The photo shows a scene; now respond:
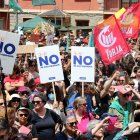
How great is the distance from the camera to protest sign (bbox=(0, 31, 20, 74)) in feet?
27.8

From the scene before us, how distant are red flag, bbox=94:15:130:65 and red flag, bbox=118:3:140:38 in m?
4.85

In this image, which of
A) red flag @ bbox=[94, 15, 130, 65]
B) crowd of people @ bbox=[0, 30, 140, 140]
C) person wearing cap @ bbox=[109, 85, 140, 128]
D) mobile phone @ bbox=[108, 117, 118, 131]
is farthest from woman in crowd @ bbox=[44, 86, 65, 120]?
red flag @ bbox=[94, 15, 130, 65]

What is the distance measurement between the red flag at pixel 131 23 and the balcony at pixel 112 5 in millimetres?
26295

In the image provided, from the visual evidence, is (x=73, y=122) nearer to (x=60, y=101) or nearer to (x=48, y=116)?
A: (x=48, y=116)

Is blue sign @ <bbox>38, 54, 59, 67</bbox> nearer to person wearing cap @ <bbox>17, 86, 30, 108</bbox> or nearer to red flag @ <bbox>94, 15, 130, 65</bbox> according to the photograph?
person wearing cap @ <bbox>17, 86, 30, 108</bbox>

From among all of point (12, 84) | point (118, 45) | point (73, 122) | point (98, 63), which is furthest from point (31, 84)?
point (98, 63)

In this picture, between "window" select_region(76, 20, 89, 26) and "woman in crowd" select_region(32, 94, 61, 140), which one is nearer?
"woman in crowd" select_region(32, 94, 61, 140)

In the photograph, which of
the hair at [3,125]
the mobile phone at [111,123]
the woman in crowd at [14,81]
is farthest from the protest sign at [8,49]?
the hair at [3,125]

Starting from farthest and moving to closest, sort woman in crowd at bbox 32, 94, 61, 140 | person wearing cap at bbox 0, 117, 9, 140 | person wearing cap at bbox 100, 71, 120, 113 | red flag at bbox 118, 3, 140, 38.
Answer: red flag at bbox 118, 3, 140, 38 < person wearing cap at bbox 100, 71, 120, 113 < woman in crowd at bbox 32, 94, 61, 140 < person wearing cap at bbox 0, 117, 9, 140

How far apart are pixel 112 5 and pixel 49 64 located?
34.7m

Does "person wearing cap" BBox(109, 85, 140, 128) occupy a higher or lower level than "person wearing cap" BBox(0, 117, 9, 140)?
lower

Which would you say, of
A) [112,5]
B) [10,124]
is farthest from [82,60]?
[112,5]

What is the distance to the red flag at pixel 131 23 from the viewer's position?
16.5 m

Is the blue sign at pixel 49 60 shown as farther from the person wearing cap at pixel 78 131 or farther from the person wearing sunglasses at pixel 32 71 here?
the person wearing cap at pixel 78 131
